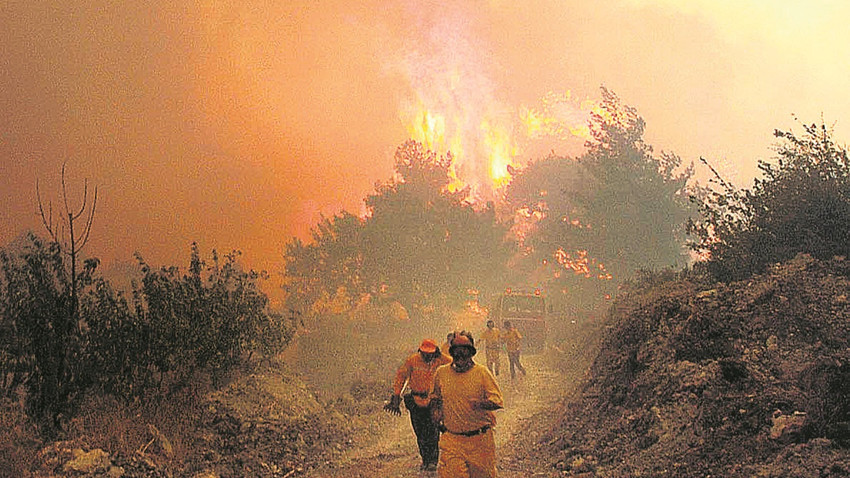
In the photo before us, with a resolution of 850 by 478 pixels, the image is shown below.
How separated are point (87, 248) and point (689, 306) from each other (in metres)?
29.3

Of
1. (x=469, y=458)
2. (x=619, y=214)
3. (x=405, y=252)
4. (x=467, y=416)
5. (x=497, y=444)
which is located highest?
(x=405, y=252)

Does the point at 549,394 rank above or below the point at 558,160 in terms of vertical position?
below

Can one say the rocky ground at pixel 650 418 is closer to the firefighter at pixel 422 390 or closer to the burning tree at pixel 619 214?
the firefighter at pixel 422 390

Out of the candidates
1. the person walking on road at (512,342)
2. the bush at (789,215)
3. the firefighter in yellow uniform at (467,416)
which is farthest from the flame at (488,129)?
the firefighter in yellow uniform at (467,416)

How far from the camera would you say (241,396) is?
37.9 feet

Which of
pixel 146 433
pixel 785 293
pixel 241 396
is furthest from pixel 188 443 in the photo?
pixel 785 293

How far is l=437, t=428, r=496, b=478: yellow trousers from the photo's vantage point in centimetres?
614

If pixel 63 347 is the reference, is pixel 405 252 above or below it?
above

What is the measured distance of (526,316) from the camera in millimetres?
28344

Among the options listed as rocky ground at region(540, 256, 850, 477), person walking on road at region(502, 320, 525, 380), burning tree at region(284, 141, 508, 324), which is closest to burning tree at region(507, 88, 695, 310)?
burning tree at region(284, 141, 508, 324)

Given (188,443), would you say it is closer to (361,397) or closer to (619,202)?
(361,397)

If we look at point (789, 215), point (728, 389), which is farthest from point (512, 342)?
point (728, 389)

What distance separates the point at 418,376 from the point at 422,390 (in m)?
0.22

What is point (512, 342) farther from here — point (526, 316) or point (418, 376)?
point (526, 316)
